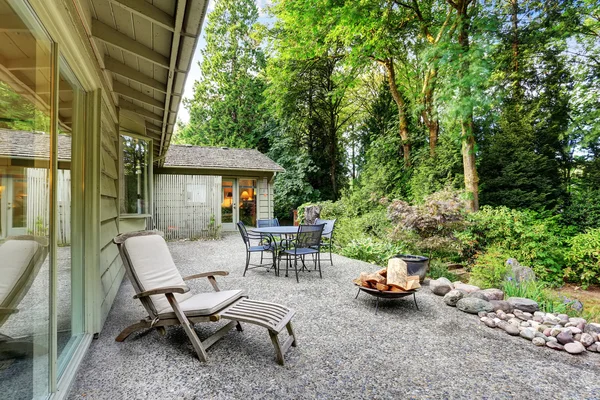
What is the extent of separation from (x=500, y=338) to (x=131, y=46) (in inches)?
170

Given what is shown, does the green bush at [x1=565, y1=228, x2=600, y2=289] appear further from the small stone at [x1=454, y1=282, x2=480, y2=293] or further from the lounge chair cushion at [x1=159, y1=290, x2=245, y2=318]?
the lounge chair cushion at [x1=159, y1=290, x2=245, y2=318]

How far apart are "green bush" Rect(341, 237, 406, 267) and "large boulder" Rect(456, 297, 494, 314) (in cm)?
220

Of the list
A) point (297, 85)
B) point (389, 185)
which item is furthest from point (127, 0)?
point (297, 85)

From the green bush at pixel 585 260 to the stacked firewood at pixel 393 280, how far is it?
13.3 ft

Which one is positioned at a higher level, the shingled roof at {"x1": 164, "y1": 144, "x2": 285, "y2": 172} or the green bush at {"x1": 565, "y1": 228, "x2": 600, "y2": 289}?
the shingled roof at {"x1": 164, "y1": 144, "x2": 285, "y2": 172}

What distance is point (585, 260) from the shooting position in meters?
5.56

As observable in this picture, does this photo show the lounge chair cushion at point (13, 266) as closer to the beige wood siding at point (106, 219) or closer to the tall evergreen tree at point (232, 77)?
the beige wood siding at point (106, 219)

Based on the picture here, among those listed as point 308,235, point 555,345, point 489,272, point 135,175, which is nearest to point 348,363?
point 555,345

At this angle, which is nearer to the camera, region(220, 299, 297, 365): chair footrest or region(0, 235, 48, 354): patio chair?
region(0, 235, 48, 354): patio chair

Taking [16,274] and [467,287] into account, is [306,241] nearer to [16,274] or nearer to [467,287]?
[467,287]

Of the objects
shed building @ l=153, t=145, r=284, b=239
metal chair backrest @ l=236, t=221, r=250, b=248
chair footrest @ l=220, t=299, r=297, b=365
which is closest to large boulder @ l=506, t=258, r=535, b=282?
chair footrest @ l=220, t=299, r=297, b=365

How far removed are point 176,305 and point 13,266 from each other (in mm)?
1236

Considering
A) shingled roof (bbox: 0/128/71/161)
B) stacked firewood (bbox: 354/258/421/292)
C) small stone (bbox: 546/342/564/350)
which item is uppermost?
shingled roof (bbox: 0/128/71/161)

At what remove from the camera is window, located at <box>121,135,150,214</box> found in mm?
4793
